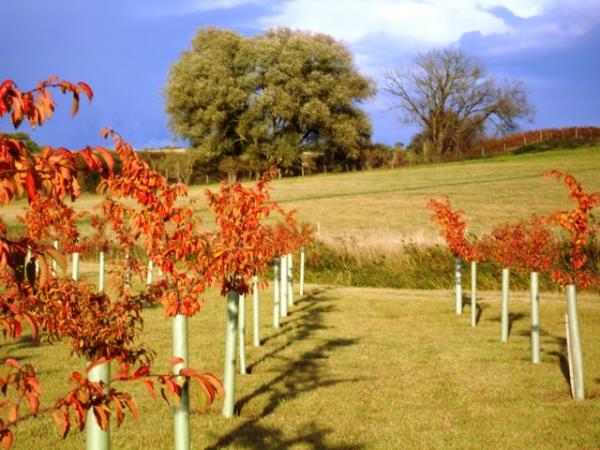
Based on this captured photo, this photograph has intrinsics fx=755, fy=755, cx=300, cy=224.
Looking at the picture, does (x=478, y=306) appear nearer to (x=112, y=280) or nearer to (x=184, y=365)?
(x=112, y=280)

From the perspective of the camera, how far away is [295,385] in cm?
1084

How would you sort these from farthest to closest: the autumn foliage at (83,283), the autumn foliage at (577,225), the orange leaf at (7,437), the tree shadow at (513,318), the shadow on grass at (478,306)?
the shadow on grass at (478,306) → the tree shadow at (513,318) → the autumn foliage at (577,225) → the orange leaf at (7,437) → the autumn foliage at (83,283)

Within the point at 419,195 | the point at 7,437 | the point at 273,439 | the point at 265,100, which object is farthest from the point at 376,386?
the point at 265,100

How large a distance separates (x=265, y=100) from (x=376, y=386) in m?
51.6

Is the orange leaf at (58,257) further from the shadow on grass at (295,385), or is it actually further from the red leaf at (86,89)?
the shadow on grass at (295,385)

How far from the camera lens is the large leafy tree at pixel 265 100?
61188 millimetres

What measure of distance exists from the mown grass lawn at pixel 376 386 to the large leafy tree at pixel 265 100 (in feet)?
145

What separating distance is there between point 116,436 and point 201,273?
211 centimetres

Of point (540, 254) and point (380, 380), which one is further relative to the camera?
point (540, 254)

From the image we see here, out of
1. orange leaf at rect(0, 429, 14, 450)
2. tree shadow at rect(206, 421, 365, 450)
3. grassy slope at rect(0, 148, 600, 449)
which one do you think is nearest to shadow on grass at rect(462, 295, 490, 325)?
grassy slope at rect(0, 148, 600, 449)

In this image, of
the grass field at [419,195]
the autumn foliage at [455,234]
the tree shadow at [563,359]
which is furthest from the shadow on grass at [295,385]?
the grass field at [419,195]

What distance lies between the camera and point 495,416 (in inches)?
361

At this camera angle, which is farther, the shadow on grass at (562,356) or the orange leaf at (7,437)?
the shadow on grass at (562,356)

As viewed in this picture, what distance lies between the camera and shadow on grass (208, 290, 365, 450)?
26.6ft
